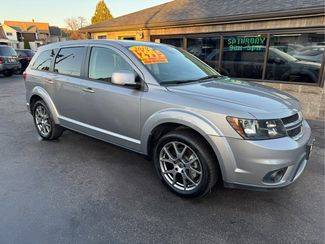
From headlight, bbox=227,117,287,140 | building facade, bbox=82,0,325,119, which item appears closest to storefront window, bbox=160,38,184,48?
building facade, bbox=82,0,325,119

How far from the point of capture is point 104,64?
383 centimetres

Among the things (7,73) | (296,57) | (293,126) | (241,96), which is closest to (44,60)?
(241,96)

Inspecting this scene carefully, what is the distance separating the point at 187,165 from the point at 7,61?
53.8 feet

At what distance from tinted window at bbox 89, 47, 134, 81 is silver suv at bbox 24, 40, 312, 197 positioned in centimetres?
1

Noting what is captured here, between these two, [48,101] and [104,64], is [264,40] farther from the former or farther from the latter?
[48,101]

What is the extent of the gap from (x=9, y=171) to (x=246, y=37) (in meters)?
7.19

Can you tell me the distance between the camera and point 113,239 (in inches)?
99.3

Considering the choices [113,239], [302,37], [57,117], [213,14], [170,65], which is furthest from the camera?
[213,14]

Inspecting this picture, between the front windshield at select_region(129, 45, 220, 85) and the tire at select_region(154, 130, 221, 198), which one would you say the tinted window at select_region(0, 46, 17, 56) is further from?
the tire at select_region(154, 130, 221, 198)

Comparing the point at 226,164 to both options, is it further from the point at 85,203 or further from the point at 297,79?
the point at 297,79

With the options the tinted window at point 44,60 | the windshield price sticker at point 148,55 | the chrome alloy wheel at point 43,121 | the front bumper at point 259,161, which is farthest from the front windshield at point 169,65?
the chrome alloy wheel at point 43,121

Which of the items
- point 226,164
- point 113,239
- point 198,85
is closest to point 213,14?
point 198,85

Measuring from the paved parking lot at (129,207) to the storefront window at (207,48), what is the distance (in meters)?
5.62

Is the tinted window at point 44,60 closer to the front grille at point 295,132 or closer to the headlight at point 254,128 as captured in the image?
the headlight at point 254,128
